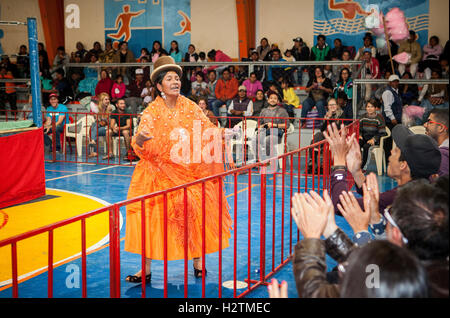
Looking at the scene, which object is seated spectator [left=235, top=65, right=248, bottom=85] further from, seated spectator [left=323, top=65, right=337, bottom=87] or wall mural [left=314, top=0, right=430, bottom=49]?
wall mural [left=314, top=0, right=430, bottom=49]

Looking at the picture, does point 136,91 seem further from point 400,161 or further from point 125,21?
point 400,161

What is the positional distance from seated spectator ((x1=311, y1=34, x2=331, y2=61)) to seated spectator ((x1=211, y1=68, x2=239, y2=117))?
2525mm

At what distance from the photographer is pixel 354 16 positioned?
1505 cm

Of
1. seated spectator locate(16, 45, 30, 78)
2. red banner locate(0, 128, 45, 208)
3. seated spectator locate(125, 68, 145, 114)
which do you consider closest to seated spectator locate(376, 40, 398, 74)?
seated spectator locate(125, 68, 145, 114)

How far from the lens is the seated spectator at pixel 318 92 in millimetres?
12219

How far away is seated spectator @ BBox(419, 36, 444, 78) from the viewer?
12840mm

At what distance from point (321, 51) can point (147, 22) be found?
22.1 feet

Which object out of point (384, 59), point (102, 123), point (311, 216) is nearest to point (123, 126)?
point (102, 123)

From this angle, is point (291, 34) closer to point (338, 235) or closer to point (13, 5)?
point (13, 5)

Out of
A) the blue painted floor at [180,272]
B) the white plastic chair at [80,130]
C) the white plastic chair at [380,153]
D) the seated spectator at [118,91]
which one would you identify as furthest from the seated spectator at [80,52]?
the blue painted floor at [180,272]

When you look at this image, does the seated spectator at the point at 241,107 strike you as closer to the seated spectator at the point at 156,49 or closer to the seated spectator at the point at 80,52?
the seated spectator at the point at 156,49

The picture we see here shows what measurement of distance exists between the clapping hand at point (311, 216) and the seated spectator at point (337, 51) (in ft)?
40.7
